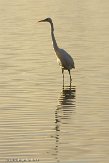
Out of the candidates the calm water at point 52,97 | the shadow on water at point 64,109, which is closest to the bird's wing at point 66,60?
the calm water at point 52,97

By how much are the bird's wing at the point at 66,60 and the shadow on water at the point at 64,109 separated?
1.81m

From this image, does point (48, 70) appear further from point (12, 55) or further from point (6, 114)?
point (6, 114)

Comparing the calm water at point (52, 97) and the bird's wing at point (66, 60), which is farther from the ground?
the bird's wing at point (66, 60)

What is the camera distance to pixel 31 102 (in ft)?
68.2

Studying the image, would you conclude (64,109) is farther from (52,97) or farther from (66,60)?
(66,60)

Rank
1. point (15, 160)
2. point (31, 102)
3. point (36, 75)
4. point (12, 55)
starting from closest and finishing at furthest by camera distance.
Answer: point (15, 160)
point (31, 102)
point (36, 75)
point (12, 55)

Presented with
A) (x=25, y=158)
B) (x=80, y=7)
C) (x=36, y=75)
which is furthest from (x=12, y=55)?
(x=80, y=7)

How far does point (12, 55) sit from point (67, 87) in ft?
23.6

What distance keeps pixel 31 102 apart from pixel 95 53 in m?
10.5

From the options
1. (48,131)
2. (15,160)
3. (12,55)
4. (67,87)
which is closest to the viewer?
(15,160)

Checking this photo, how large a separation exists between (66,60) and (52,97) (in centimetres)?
411

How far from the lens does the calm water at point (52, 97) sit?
15062mm

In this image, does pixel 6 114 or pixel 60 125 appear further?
pixel 6 114

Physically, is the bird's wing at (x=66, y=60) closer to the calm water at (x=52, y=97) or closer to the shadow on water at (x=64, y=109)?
the calm water at (x=52, y=97)
